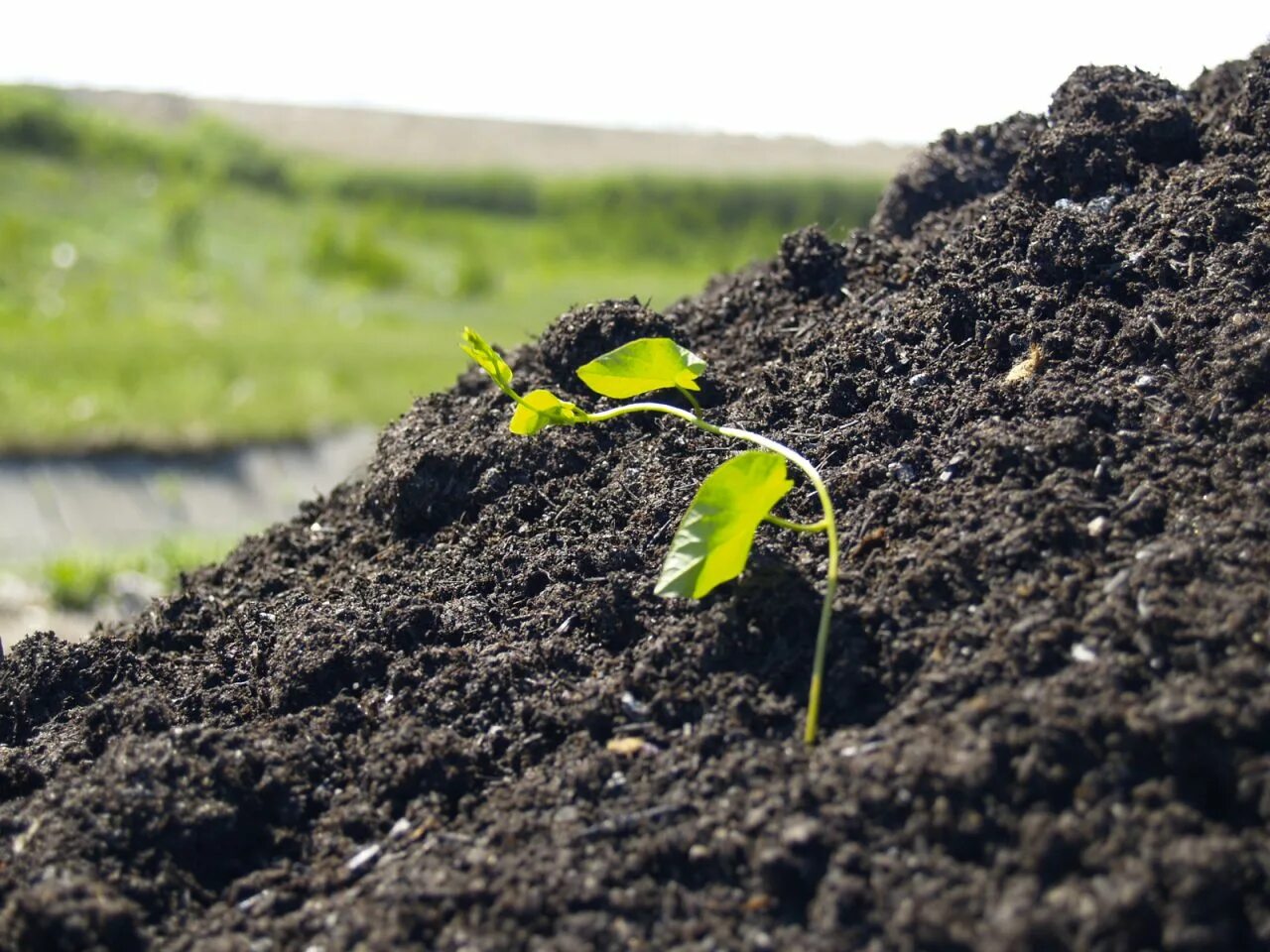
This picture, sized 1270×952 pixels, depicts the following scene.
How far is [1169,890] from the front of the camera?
92 centimetres

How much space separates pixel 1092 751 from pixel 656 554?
584 mm

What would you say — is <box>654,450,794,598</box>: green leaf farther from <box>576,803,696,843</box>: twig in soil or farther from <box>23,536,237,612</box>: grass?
<box>23,536,237,612</box>: grass

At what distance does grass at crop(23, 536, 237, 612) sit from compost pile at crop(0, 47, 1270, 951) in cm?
287

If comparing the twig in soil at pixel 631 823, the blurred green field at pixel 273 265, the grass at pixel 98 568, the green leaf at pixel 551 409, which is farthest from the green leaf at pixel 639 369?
the blurred green field at pixel 273 265

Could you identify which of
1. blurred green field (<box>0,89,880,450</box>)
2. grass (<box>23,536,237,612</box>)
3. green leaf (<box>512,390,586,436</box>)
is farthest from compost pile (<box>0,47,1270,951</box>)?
blurred green field (<box>0,89,880,450</box>)

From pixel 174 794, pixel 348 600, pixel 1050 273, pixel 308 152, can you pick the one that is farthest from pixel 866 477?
pixel 308 152

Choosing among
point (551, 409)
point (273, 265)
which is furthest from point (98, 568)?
point (273, 265)

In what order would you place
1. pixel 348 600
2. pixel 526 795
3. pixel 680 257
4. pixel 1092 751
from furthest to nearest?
pixel 680 257 < pixel 348 600 < pixel 526 795 < pixel 1092 751

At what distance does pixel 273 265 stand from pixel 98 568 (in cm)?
460

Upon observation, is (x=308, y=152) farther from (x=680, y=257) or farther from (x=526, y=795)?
(x=526, y=795)

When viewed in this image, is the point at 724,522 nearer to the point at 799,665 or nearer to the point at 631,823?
the point at 799,665

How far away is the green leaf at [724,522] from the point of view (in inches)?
49.7

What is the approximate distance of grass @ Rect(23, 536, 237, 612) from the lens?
4.43m

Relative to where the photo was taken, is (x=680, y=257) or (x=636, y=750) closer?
(x=636, y=750)
